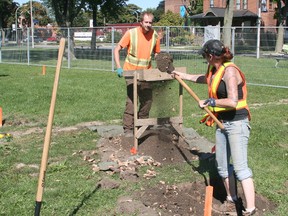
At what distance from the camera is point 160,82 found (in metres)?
6.05

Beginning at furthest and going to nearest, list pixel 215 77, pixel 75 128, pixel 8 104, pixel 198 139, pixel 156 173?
pixel 8 104 → pixel 75 128 → pixel 198 139 → pixel 156 173 → pixel 215 77

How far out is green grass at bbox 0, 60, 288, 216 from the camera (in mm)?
4539

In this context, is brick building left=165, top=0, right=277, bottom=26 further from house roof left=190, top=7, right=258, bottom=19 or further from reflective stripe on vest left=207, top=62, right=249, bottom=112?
reflective stripe on vest left=207, top=62, right=249, bottom=112

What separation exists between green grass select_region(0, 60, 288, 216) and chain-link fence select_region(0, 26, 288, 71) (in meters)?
4.07

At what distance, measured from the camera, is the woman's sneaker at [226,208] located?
4.35 m

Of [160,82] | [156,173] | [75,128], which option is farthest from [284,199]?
[75,128]

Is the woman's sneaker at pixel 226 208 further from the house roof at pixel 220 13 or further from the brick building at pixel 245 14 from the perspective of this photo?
the house roof at pixel 220 13

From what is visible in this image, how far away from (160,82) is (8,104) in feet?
17.0

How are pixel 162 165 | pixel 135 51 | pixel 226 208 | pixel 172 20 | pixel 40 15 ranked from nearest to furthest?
pixel 226 208, pixel 162 165, pixel 135 51, pixel 172 20, pixel 40 15

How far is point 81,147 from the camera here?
6.59 meters

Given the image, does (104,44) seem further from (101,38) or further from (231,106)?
(231,106)

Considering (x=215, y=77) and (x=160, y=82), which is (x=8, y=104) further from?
(x=215, y=77)

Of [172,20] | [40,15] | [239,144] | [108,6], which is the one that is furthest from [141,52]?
[40,15]

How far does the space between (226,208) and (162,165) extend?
1.42m
